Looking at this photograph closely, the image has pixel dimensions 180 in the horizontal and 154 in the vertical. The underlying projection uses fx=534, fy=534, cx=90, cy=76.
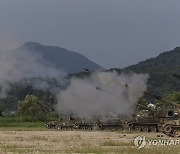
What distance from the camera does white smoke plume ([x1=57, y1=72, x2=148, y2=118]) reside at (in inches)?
2234

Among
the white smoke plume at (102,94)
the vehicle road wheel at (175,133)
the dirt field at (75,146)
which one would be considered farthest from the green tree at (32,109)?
the dirt field at (75,146)

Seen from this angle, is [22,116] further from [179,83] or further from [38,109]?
[179,83]

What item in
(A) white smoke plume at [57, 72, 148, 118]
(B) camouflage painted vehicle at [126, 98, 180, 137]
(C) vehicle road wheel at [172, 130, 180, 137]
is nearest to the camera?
(C) vehicle road wheel at [172, 130, 180, 137]

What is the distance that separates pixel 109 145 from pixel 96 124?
113 feet

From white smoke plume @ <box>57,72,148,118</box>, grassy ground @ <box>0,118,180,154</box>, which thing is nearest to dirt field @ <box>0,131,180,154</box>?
grassy ground @ <box>0,118,180,154</box>

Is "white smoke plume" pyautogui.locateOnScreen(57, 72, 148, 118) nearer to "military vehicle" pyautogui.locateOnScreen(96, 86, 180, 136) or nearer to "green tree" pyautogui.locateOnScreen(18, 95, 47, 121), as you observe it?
"military vehicle" pyautogui.locateOnScreen(96, 86, 180, 136)

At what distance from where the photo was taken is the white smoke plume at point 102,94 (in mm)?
56750

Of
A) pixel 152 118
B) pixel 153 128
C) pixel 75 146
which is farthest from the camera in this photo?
pixel 152 118

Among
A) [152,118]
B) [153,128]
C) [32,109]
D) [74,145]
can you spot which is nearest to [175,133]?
[153,128]

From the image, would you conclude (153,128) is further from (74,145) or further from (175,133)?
(74,145)

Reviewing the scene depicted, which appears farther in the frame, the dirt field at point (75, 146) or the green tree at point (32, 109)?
the green tree at point (32, 109)

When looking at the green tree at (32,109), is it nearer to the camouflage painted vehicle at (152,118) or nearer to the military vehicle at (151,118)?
the military vehicle at (151,118)

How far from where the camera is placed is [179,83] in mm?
162625

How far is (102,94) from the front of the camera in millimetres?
68438
